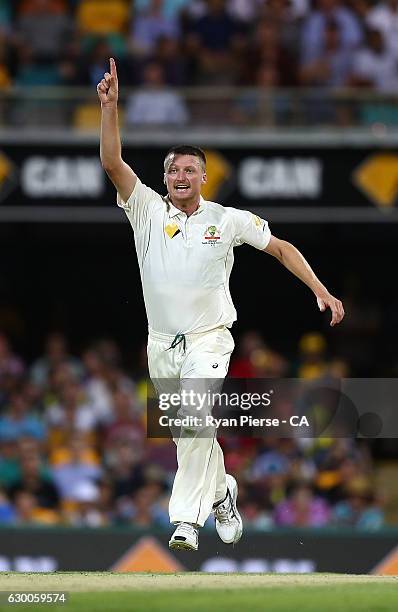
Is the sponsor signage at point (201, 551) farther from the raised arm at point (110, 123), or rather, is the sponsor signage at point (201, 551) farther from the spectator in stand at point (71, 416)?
the raised arm at point (110, 123)

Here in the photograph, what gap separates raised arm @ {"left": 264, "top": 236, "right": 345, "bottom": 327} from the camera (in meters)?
8.59

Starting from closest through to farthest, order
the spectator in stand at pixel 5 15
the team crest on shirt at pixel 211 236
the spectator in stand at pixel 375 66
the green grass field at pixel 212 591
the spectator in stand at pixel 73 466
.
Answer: the green grass field at pixel 212 591 → the team crest on shirt at pixel 211 236 → the spectator in stand at pixel 73 466 → the spectator in stand at pixel 375 66 → the spectator in stand at pixel 5 15

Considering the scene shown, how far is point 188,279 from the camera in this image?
8742 mm

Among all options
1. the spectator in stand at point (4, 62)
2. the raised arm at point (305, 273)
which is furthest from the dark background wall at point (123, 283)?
the raised arm at point (305, 273)

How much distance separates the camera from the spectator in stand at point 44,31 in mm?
16484

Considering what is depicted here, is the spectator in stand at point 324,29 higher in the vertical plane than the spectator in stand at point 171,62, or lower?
higher

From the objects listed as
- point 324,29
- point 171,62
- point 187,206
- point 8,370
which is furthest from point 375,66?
point 187,206

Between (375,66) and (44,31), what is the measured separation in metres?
3.78

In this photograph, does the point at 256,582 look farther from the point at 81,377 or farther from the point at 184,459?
the point at 81,377

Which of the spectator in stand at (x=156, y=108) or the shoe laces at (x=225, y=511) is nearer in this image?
the shoe laces at (x=225, y=511)

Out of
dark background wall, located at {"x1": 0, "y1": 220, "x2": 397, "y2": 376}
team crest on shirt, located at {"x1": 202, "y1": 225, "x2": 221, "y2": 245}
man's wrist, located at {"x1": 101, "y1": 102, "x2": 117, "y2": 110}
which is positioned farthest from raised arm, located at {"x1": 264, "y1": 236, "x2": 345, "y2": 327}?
dark background wall, located at {"x1": 0, "y1": 220, "x2": 397, "y2": 376}

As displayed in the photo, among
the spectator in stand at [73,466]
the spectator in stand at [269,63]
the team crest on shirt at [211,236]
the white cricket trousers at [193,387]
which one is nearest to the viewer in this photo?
the white cricket trousers at [193,387]

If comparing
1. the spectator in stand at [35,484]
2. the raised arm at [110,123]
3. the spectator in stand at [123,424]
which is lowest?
the spectator in stand at [35,484]

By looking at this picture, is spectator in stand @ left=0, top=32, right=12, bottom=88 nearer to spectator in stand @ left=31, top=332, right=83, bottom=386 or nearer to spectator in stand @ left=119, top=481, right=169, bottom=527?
spectator in stand @ left=31, top=332, right=83, bottom=386
